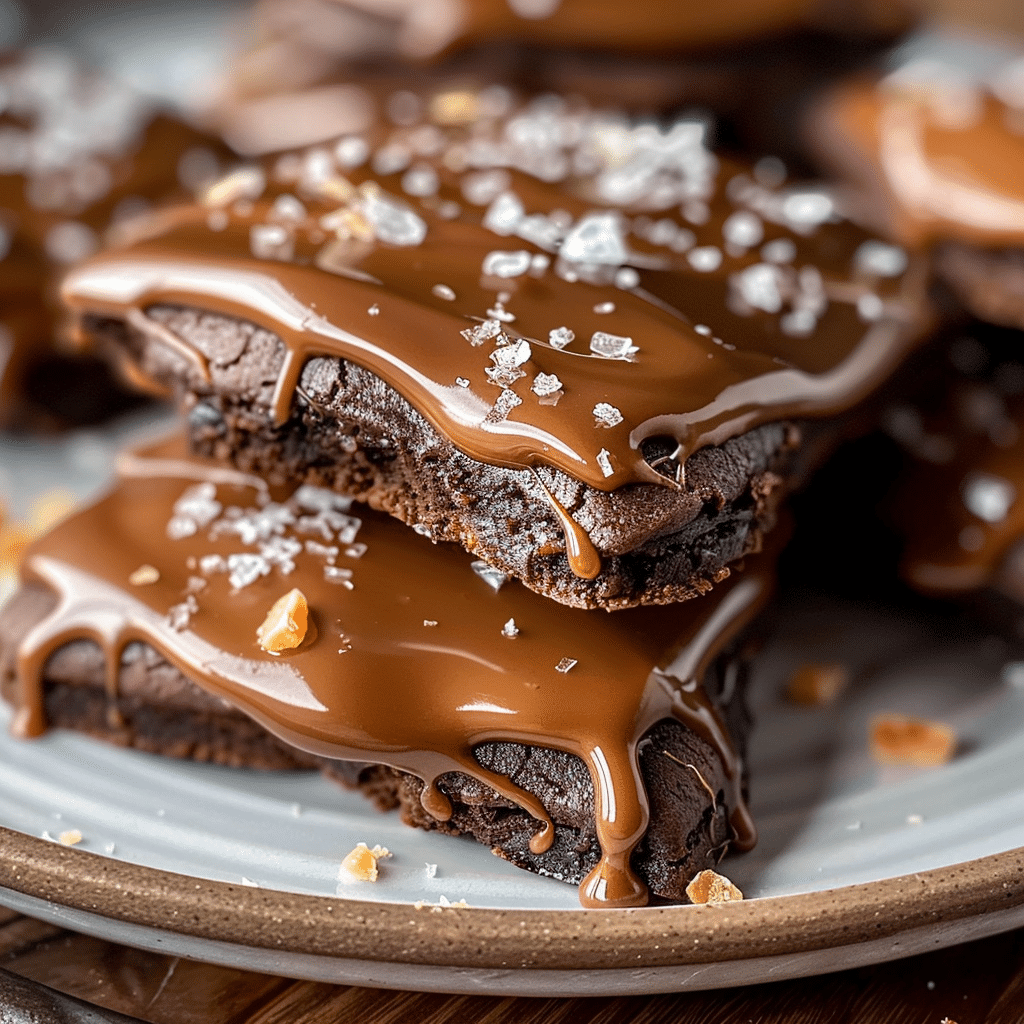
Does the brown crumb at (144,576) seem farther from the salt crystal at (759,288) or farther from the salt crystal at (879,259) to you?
the salt crystal at (879,259)

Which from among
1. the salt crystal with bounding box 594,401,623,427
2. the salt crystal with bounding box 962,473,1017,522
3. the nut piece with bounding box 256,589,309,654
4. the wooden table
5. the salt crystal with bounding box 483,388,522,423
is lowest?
the wooden table

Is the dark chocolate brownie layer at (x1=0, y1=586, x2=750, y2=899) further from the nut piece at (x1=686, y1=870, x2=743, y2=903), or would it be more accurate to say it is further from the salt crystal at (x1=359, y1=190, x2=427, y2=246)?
the salt crystal at (x1=359, y1=190, x2=427, y2=246)

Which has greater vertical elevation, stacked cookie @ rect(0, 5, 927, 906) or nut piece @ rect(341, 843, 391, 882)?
stacked cookie @ rect(0, 5, 927, 906)

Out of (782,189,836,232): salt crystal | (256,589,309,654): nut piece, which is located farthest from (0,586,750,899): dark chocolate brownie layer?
(782,189,836,232): salt crystal

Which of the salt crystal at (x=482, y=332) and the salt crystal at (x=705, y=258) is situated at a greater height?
the salt crystal at (x=482, y=332)

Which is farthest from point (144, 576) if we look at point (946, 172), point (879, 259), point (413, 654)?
point (946, 172)

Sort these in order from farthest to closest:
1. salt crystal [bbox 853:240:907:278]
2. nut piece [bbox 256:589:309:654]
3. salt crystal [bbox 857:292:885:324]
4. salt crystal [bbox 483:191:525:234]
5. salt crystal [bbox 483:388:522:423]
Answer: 1. salt crystal [bbox 853:240:907:278]
2. salt crystal [bbox 857:292:885:324]
3. salt crystal [bbox 483:191:525:234]
4. nut piece [bbox 256:589:309:654]
5. salt crystal [bbox 483:388:522:423]

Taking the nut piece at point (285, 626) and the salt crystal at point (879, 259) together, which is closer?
the nut piece at point (285, 626)

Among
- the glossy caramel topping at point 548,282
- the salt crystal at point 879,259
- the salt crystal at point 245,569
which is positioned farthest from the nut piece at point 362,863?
the salt crystal at point 879,259
